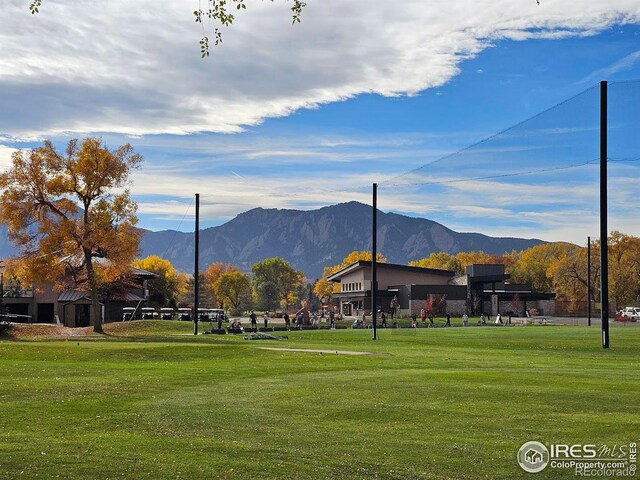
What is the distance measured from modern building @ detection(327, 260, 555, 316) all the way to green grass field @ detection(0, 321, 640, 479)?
298ft

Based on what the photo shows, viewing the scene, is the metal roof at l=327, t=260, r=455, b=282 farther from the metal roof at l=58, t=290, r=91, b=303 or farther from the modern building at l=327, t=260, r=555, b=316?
the metal roof at l=58, t=290, r=91, b=303

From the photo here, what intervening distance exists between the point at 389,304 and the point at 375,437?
356ft

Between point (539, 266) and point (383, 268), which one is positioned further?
point (539, 266)

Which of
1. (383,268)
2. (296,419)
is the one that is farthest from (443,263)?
(296,419)

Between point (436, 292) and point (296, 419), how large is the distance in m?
104

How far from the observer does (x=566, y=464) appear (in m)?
11.0

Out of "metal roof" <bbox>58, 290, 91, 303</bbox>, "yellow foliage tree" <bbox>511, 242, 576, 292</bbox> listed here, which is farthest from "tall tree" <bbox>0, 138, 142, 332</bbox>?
"yellow foliage tree" <bbox>511, 242, 576, 292</bbox>

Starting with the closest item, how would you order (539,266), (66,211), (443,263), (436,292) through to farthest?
(66,211)
(436,292)
(539,266)
(443,263)

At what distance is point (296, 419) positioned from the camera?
14.6m

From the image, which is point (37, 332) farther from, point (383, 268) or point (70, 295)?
point (383, 268)

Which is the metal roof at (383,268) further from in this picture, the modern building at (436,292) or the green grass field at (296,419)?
the green grass field at (296,419)

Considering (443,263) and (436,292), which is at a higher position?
(443,263)

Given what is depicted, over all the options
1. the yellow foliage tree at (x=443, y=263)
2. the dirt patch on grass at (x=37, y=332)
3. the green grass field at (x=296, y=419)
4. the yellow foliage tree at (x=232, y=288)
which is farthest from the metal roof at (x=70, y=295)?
the yellow foliage tree at (x=443, y=263)

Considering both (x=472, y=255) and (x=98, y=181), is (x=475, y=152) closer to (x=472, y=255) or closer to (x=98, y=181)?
(x=98, y=181)
